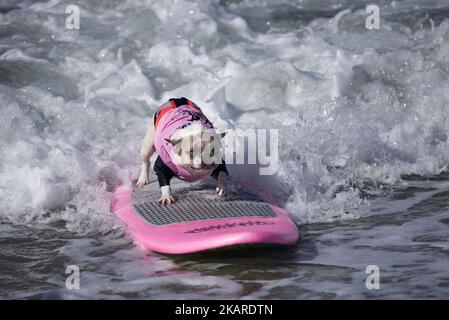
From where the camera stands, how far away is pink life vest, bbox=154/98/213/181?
545 centimetres

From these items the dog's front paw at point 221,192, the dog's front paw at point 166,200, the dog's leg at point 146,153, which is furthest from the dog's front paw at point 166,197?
the dog's leg at point 146,153

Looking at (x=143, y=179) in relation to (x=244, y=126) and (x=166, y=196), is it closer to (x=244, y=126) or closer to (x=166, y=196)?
(x=166, y=196)

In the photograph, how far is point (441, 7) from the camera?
38.1ft

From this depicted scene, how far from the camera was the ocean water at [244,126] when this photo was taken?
16.1ft

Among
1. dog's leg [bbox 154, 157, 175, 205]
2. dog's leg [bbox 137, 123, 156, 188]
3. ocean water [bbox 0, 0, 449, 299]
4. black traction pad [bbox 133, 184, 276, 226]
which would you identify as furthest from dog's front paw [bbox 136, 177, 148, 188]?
dog's leg [bbox 154, 157, 175, 205]

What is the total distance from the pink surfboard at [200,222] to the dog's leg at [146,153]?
1.06 feet

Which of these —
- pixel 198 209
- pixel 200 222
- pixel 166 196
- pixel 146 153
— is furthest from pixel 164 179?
pixel 146 153

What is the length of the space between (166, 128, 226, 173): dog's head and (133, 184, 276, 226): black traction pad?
0.32 metres

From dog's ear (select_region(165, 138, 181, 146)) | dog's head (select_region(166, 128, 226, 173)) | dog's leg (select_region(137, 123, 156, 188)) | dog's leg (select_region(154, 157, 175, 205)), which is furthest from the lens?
dog's leg (select_region(137, 123, 156, 188))

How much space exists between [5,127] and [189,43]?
3150 millimetres

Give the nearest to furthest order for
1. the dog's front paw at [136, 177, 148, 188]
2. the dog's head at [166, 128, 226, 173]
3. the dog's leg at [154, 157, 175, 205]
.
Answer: the dog's head at [166, 128, 226, 173] < the dog's leg at [154, 157, 175, 205] < the dog's front paw at [136, 177, 148, 188]

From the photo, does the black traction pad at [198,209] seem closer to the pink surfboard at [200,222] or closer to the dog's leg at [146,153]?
the pink surfboard at [200,222]

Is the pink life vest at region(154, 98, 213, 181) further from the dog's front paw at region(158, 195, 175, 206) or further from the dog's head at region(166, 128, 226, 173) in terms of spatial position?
the dog's front paw at region(158, 195, 175, 206)
